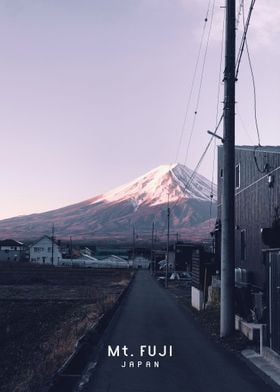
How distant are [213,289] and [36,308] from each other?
1318cm

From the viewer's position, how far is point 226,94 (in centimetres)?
1584

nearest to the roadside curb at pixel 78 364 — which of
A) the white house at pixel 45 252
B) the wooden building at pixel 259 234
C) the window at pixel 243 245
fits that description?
the wooden building at pixel 259 234

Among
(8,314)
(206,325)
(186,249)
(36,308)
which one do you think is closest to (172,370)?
(206,325)

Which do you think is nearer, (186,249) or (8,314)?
(8,314)

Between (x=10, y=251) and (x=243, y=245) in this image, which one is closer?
(x=243, y=245)

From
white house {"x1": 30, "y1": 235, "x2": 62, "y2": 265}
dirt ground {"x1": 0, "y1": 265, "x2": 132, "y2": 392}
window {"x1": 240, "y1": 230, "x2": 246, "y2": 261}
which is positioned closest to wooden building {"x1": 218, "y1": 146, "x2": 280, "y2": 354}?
window {"x1": 240, "y1": 230, "x2": 246, "y2": 261}

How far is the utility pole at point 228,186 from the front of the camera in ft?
50.3

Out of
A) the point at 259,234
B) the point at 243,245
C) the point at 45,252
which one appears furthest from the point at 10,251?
the point at 259,234

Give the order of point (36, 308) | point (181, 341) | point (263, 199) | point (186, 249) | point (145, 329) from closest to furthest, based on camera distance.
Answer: point (181, 341)
point (145, 329)
point (263, 199)
point (36, 308)
point (186, 249)

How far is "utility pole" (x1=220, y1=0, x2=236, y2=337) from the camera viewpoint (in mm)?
15328

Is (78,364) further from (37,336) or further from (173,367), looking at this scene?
(37,336)

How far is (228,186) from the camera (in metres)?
15.7

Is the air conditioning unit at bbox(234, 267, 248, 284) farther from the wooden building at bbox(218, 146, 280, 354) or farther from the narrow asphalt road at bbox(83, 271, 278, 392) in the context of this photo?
the narrow asphalt road at bbox(83, 271, 278, 392)

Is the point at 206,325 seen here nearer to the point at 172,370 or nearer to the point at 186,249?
the point at 172,370
